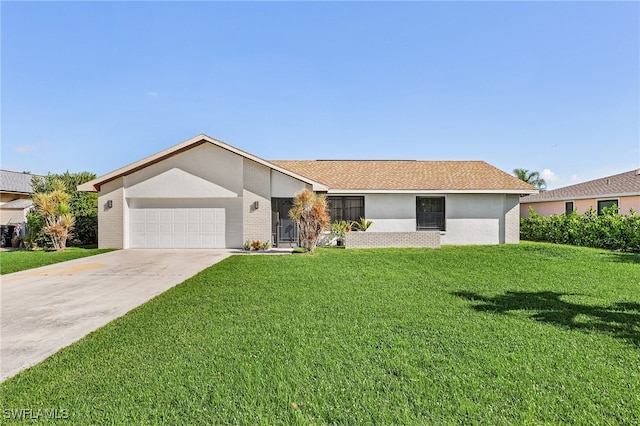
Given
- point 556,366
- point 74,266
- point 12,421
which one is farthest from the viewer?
point 74,266

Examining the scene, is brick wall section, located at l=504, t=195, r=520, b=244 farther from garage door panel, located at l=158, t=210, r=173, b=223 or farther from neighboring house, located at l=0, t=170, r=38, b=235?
neighboring house, located at l=0, t=170, r=38, b=235

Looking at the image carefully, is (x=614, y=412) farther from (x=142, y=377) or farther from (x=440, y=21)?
(x=440, y=21)

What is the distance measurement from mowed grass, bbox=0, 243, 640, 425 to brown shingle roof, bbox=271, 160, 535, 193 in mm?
10379

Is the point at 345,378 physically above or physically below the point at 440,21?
below

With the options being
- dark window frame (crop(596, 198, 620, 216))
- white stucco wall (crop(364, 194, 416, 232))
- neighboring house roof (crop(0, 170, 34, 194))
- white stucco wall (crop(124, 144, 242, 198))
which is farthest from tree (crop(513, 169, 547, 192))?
neighboring house roof (crop(0, 170, 34, 194))

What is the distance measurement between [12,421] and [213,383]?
166 centimetres

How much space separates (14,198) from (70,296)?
22496 mm

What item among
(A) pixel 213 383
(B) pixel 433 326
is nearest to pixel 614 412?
(B) pixel 433 326

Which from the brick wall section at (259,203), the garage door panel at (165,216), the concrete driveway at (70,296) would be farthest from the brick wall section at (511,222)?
the garage door panel at (165,216)

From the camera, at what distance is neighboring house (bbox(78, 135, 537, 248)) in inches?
610

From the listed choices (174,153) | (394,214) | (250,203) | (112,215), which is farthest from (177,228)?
(394,214)

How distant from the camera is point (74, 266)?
10797mm

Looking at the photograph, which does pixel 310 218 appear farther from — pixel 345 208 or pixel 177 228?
pixel 177 228

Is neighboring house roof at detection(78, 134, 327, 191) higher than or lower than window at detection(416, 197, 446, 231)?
higher
